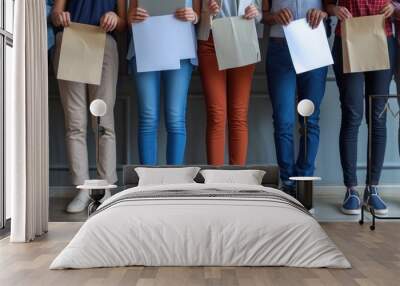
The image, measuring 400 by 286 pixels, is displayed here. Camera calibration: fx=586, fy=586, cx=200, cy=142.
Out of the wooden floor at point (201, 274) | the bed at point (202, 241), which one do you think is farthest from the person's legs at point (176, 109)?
the bed at point (202, 241)

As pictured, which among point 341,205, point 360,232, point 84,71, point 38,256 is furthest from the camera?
point 341,205

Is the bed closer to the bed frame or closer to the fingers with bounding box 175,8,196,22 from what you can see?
the bed frame

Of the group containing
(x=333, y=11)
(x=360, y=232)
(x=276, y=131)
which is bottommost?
(x=360, y=232)

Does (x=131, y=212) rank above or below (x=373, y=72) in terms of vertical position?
below

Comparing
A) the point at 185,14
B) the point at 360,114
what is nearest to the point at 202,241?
the point at 185,14

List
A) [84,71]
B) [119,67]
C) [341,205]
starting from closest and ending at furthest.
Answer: [84,71] → [341,205] → [119,67]

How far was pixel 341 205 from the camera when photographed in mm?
4145

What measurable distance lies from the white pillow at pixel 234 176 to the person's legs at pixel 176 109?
1.20 ft

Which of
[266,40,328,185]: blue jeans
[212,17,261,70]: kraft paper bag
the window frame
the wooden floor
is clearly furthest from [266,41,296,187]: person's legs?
the window frame

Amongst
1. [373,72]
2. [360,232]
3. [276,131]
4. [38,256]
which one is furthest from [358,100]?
[38,256]

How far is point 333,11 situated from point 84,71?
1677 mm

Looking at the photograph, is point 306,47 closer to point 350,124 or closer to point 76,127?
point 350,124

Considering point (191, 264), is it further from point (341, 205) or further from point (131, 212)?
point (341, 205)

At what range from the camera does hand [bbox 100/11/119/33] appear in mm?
3811
